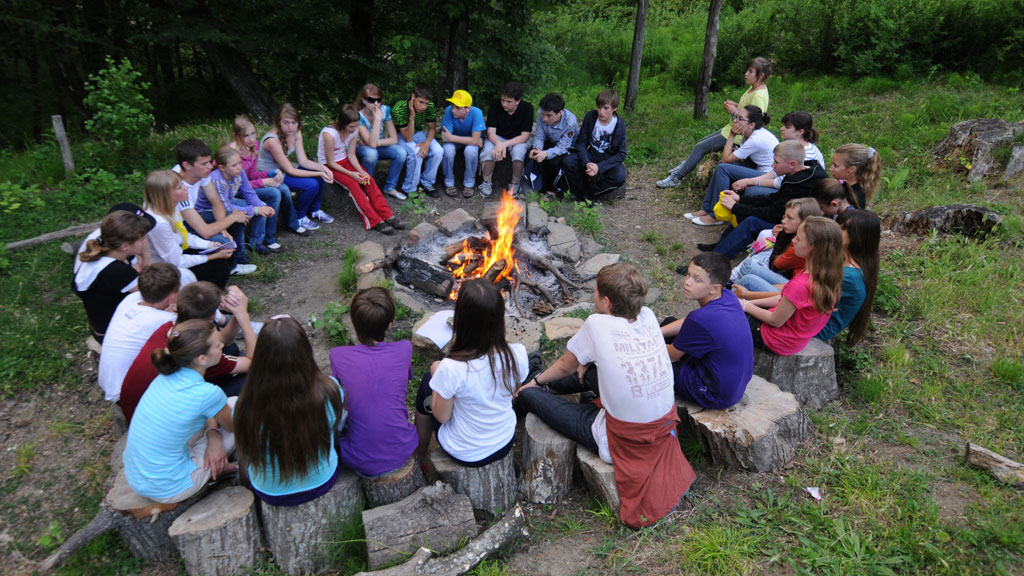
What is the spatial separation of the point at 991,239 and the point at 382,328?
6067 millimetres

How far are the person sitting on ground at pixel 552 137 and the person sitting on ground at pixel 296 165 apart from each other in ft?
8.63

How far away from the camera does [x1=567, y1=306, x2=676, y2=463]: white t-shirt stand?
3.26 metres

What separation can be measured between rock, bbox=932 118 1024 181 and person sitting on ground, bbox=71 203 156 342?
874 centimetres

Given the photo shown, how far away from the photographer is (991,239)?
5836 millimetres

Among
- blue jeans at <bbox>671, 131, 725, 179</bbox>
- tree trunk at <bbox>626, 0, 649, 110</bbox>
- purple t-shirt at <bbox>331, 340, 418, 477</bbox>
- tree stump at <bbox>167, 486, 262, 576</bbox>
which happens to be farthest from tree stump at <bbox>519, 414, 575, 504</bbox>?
tree trunk at <bbox>626, 0, 649, 110</bbox>

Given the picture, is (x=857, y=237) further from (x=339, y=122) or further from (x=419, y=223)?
(x=339, y=122)

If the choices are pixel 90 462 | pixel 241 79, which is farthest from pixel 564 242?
pixel 241 79

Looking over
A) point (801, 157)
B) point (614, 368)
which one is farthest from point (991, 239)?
point (614, 368)

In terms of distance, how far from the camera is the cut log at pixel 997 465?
338 cm

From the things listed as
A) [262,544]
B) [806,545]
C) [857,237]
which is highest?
[857,237]

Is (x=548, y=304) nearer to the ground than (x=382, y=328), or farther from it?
nearer to the ground

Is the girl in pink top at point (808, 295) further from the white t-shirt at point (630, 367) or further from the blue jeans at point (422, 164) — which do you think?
the blue jeans at point (422, 164)

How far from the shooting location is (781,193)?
603 centimetres

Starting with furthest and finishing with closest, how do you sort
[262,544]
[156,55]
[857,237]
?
→ 1. [156,55]
2. [857,237]
3. [262,544]
